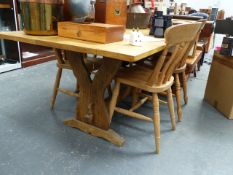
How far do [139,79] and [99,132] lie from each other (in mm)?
485

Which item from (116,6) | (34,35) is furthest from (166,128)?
(34,35)

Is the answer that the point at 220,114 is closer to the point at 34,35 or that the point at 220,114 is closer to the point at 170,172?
the point at 170,172

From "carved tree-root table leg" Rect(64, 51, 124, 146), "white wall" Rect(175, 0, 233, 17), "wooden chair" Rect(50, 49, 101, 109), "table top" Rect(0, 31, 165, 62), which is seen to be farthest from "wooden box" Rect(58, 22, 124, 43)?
"white wall" Rect(175, 0, 233, 17)

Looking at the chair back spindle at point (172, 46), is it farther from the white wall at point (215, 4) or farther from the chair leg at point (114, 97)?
the white wall at point (215, 4)

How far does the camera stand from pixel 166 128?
1777 millimetres

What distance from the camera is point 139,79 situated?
57.9 inches

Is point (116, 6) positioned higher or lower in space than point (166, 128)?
higher

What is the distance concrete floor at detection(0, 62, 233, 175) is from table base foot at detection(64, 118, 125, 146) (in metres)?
0.04

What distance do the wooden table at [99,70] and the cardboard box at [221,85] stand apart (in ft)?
3.16

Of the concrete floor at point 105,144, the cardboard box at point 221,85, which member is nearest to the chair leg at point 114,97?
the concrete floor at point 105,144

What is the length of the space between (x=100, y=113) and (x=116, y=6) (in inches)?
29.4

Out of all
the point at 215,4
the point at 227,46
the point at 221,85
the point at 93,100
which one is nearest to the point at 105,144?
the point at 93,100

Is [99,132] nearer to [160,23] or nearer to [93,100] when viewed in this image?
[93,100]

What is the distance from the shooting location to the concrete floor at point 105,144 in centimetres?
132
